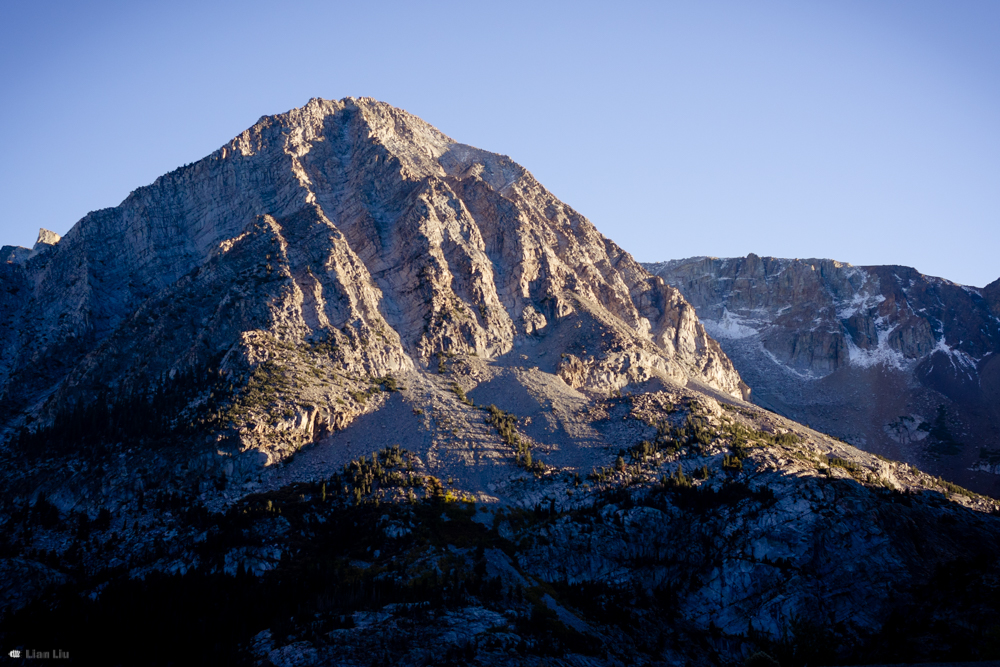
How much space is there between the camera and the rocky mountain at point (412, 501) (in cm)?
9519

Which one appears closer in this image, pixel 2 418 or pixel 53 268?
pixel 2 418

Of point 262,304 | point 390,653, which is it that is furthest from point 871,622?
point 262,304

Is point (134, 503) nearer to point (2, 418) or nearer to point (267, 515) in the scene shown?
point (267, 515)

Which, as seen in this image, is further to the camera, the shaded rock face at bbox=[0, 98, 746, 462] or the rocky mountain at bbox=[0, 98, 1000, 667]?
the shaded rock face at bbox=[0, 98, 746, 462]

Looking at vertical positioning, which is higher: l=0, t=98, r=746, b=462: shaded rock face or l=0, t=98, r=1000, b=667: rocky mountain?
l=0, t=98, r=746, b=462: shaded rock face

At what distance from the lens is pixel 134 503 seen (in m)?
117

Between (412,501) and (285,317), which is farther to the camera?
(285,317)

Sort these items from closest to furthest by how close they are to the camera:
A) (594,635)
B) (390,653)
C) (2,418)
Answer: (390,653) → (594,635) → (2,418)

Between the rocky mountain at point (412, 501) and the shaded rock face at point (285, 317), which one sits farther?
the shaded rock face at point (285, 317)

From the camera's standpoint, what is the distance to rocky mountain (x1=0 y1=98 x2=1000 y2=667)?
95188 millimetres

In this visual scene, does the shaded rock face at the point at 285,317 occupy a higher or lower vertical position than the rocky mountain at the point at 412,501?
higher

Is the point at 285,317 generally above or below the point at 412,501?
above

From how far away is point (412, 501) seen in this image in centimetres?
12188

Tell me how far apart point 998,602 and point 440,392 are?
3965 inches
